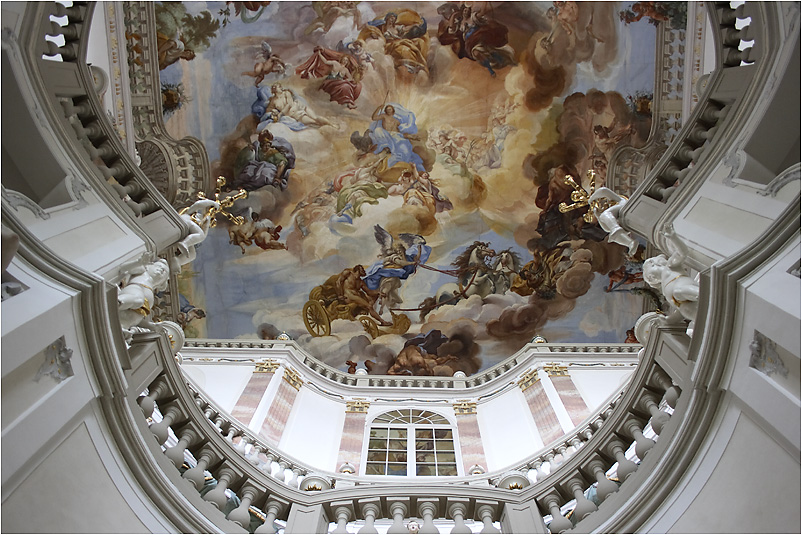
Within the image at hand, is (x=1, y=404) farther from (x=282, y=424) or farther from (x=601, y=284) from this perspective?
(x=601, y=284)

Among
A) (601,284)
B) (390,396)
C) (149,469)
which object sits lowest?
(149,469)

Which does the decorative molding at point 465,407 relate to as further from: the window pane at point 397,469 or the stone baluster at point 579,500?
the stone baluster at point 579,500

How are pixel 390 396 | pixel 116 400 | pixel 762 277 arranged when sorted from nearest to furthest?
pixel 762 277, pixel 116 400, pixel 390 396

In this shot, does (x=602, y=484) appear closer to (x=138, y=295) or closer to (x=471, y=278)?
(x=138, y=295)

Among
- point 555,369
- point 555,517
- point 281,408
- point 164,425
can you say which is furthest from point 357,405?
point 555,517

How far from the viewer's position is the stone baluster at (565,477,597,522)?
6.14m

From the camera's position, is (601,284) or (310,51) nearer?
(310,51)

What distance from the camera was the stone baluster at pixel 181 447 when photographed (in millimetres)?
6156

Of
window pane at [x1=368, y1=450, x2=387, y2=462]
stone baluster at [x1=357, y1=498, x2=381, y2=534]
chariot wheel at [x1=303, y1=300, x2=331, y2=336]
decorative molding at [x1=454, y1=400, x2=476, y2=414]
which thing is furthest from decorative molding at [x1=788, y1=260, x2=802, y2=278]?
chariot wheel at [x1=303, y1=300, x2=331, y2=336]

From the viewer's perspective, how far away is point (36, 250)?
16.9ft

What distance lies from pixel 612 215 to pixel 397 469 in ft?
23.2

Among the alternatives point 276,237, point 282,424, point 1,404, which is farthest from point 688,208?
point 276,237

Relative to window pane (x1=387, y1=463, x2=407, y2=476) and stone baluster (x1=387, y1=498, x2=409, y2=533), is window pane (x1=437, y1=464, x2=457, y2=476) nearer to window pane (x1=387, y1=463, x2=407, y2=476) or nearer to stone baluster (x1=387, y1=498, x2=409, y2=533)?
window pane (x1=387, y1=463, x2=407, y2=476)

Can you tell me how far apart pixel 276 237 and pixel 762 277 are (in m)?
15.3
